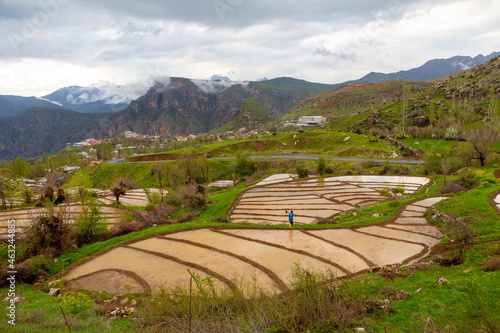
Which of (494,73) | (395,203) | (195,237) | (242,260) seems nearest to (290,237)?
(242,260)

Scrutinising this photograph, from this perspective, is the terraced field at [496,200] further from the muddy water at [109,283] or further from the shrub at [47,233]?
the shrub at [47,233]

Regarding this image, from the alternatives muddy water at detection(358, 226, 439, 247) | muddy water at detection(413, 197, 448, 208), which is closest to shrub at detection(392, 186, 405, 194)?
muddy water at detection(413, 197, 448, 208)

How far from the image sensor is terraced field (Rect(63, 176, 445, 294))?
41.8 ft

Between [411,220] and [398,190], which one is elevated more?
[398,190]

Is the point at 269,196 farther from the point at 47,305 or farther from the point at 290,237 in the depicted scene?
the point at 47,305

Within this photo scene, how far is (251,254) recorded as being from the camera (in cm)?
1539

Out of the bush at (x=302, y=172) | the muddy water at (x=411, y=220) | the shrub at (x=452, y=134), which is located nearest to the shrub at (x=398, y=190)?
the muddy water at (x=411, y=220)

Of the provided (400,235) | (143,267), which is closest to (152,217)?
(143,267)

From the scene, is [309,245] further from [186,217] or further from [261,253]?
[186,217]

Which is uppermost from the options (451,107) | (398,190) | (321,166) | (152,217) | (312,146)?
(451,107)

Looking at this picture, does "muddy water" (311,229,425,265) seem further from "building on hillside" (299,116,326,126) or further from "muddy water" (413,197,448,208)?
"building on hillside" (299,116,326,126)

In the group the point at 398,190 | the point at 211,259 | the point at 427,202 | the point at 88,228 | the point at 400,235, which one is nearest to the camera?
the point at 211,259

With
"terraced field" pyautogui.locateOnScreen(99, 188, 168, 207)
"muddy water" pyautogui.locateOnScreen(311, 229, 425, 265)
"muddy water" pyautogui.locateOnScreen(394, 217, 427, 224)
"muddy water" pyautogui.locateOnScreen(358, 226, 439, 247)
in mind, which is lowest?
"terraced field" pyautogui.locateOnScreen(99, 188, 168, 207)

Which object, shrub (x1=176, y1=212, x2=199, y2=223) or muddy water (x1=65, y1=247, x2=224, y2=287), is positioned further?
shrub (x1=176, y1=212, x2=199, y2=223)
